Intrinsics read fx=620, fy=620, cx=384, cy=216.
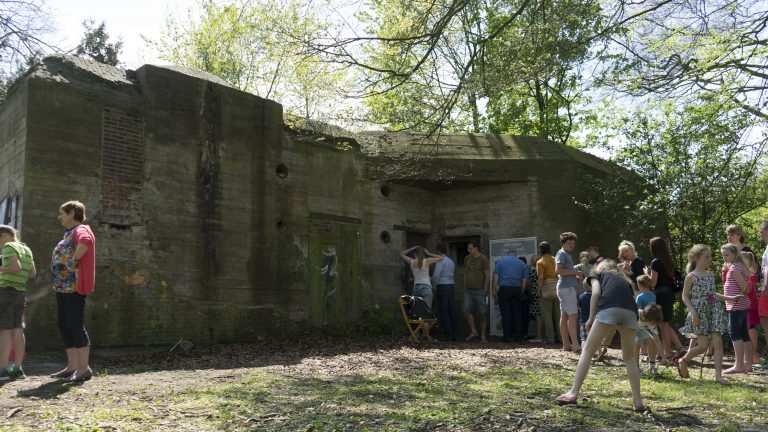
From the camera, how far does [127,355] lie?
27.4 ft

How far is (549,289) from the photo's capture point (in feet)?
33.2

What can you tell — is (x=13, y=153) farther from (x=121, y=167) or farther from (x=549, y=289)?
(x=549, y=289)

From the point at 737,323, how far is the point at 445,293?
5500 millimetres

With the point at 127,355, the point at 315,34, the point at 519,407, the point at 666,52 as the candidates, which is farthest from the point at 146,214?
the point at 666,52

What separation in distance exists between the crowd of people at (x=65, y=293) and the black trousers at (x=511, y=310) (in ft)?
23.1

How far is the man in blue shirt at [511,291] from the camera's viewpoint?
1094cm

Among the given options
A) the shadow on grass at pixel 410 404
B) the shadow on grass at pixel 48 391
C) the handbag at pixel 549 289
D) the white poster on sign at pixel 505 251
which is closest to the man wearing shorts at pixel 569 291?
the handbag at pixel 549 289

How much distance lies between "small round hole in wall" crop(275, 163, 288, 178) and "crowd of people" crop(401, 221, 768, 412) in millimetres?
2709

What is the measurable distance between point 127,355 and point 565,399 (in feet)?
19.5

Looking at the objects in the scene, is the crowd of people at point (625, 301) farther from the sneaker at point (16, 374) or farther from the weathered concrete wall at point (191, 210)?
the sneaker at point (16, 374)

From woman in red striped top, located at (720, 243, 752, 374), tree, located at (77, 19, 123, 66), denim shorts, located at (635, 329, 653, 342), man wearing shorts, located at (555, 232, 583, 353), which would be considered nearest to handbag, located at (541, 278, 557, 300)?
man wearing shorts, located at (555, 232, 583, 353)

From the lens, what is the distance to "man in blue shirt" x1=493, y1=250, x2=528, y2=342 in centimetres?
1094

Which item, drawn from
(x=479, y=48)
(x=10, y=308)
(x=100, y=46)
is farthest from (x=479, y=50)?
(x=100, y=46)

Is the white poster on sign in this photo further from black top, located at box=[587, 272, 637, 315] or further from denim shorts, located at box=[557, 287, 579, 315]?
Answer: black top, located at box=[587, 272, 637, 315]
